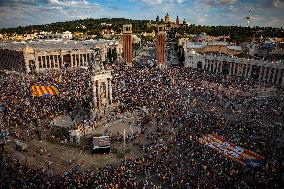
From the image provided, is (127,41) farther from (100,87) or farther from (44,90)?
(100,87)

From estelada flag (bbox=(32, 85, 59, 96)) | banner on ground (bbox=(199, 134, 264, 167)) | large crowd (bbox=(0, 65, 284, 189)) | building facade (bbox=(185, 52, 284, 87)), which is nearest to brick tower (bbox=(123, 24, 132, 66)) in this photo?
building facade (bbox=(185, 52, 284, 87))

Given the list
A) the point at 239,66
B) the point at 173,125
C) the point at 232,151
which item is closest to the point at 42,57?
the point at 239,66

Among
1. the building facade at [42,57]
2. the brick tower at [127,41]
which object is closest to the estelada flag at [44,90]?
the building facade at [42,57]

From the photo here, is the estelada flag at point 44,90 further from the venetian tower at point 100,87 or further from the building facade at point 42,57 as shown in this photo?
the building facade at point 42,57

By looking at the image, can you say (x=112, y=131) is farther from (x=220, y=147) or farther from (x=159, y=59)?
(x=159, y=59)

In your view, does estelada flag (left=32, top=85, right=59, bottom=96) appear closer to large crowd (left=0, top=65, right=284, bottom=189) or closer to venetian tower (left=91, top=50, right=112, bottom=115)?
large crowd (left=0, top=65, right=284, bottom=189)

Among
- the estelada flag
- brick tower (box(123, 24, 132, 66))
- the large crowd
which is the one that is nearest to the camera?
the large crowd

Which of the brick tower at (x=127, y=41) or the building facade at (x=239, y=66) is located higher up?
the brick tower at (x=127, y=41)
